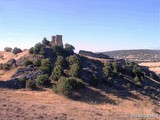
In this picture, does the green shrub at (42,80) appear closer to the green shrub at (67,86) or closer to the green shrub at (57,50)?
the green shrub at (67,86)

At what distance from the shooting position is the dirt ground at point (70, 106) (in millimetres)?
32844

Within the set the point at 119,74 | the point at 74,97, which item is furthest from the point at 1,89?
the point at 119,74

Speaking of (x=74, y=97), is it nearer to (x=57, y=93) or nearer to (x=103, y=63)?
(x=57, y=93)

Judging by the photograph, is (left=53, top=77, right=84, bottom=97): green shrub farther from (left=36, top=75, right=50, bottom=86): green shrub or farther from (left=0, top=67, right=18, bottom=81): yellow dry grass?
(left=0, top=67, right=18, bottom=81): yellow dry grass

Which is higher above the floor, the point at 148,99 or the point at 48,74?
the point at 48,74

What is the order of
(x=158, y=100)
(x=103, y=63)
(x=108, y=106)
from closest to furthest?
(x=108, y=106) < (x=158, y=100) < (x=103, y=63)

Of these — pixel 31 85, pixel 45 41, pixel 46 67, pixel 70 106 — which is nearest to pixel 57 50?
pixel 45 41

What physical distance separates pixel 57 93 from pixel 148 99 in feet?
63.8

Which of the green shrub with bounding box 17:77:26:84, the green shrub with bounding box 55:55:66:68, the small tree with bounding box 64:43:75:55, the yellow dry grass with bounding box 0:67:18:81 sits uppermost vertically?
the small tree with bounding box 64:43:75:55

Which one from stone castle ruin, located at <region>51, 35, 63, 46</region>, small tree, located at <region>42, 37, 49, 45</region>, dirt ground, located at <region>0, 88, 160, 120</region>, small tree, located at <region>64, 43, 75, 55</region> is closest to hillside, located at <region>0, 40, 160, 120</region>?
dirt ground, located at <region>0, 88, 160, 120</region>

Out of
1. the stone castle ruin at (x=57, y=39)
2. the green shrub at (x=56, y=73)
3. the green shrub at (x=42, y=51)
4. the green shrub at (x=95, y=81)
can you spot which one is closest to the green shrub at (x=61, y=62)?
the green shrub at (x=56, y=73)

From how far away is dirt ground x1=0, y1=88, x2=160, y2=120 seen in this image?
108ft

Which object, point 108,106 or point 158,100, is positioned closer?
point 108,106

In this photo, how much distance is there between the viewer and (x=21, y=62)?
65375mm
